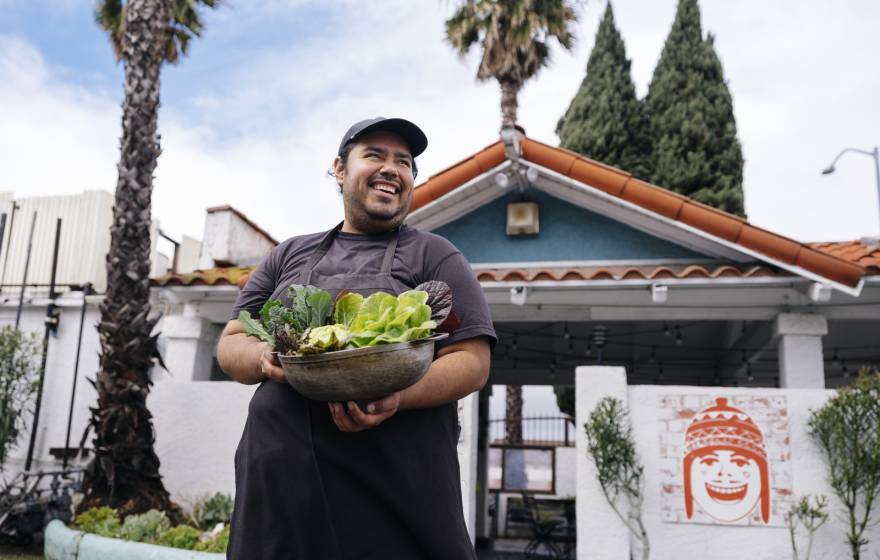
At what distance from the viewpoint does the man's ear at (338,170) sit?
2105 millimetres

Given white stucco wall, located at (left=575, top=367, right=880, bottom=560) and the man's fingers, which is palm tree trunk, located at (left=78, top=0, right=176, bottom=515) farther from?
the man's fingers

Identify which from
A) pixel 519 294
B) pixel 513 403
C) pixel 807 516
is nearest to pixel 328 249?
pixel 807 516

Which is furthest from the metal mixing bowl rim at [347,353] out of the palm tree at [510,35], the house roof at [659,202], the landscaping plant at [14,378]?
the palm tree at [510,35]

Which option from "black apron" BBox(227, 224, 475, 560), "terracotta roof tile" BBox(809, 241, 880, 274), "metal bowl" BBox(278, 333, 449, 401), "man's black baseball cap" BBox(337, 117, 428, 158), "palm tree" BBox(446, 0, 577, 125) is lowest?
"black apron" BBox(227, 224, 475, 560)

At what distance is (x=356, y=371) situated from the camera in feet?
4.77

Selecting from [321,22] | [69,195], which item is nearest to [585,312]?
[321,22]

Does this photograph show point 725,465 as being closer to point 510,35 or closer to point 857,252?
point 857,252

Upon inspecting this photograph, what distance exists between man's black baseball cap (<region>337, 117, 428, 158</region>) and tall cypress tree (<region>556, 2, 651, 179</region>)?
21435 mm

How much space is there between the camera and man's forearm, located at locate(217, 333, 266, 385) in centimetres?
178

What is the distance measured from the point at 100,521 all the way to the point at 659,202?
252 inches

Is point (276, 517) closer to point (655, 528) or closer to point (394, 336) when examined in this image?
point (394, 336)

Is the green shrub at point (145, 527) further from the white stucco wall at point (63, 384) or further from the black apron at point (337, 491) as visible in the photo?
the black apron at point (337, 491)

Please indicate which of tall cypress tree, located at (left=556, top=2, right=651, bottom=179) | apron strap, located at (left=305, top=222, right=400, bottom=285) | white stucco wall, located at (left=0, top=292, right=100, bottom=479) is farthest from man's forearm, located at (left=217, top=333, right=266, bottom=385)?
tall cypress tree, located at (left=556, top=2, right=651, bottom=179)

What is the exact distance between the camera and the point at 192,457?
7660 mm
